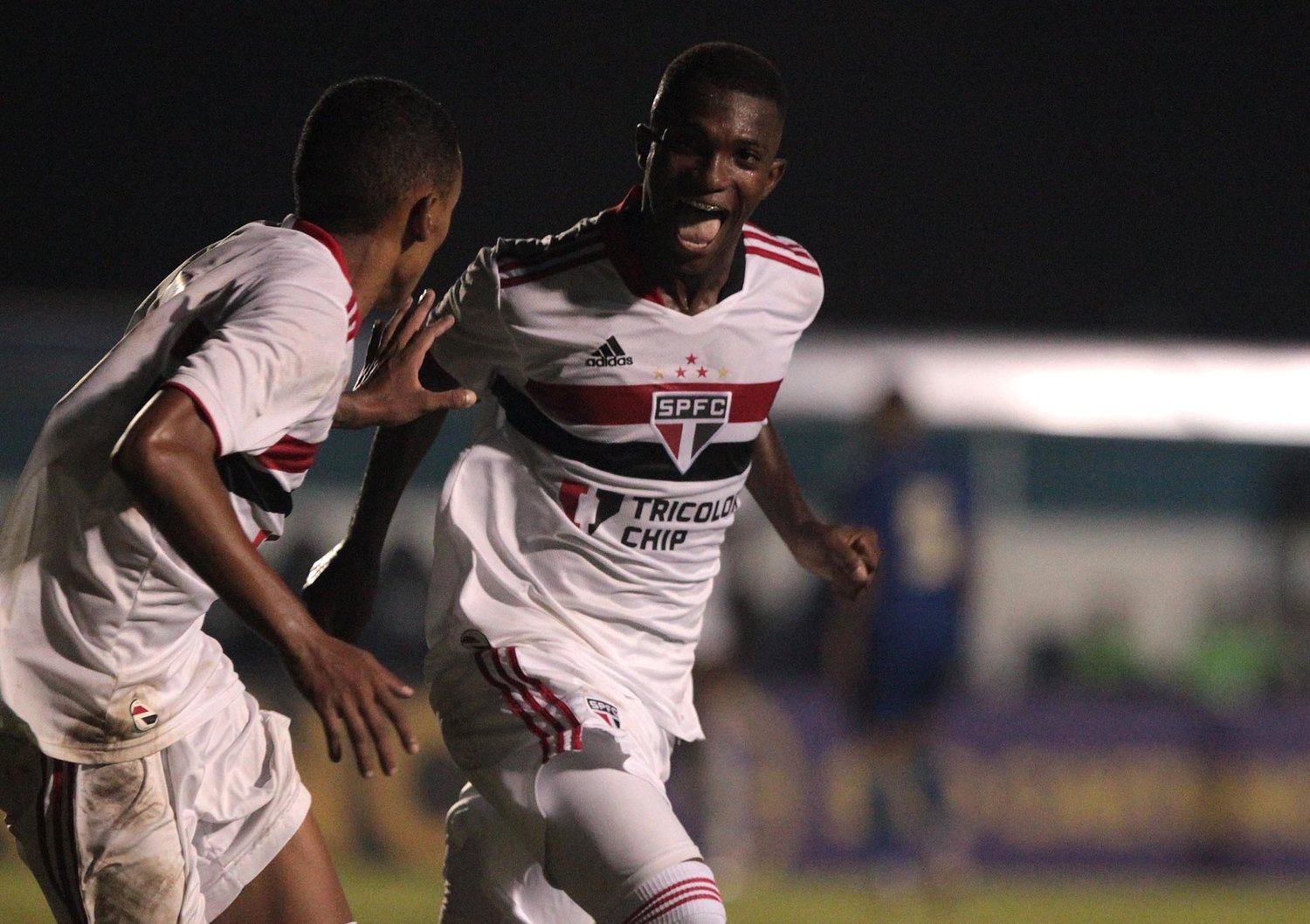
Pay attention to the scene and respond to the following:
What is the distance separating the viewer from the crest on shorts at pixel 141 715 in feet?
8.71

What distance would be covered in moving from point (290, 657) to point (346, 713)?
0.35 feet

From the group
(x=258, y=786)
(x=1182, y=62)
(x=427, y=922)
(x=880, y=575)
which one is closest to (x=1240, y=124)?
(x=1182, y=62)

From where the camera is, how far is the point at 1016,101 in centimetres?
1697

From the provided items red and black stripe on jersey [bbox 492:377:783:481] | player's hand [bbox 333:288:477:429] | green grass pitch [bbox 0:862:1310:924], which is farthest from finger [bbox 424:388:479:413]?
green grass pitch [bbox 0:862:1310:924]

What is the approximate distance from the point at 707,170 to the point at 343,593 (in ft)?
3.65

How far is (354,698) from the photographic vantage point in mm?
2277

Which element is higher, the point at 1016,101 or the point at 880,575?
the point at 1016,101

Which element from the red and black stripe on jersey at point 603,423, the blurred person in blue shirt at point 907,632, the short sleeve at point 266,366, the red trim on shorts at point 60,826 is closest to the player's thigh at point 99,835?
the red trim on shorts at point 60,826

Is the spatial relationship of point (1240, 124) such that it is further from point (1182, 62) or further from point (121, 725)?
point (121, 725)

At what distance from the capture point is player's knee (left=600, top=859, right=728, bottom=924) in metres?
2.88

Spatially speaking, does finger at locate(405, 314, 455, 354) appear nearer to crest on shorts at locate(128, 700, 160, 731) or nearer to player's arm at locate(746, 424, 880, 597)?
crest on shorts at locate(128, 700, 160, 731)

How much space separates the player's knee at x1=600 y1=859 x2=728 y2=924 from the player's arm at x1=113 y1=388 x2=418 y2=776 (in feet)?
2.43

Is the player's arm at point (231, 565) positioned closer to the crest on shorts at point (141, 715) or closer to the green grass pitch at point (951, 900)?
the crest on shorts at point (141, 715)

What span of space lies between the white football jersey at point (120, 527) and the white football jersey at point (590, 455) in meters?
0.78
